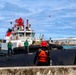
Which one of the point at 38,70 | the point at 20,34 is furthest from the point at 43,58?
the point at 20,34

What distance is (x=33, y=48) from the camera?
4512 centimetres

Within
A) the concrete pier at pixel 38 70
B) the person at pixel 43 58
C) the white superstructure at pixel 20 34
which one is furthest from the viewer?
the white superstructure at pixel 20 34

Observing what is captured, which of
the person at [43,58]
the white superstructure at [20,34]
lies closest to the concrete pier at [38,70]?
the person at [43,58]

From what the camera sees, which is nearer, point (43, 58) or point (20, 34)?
point (43, 58)

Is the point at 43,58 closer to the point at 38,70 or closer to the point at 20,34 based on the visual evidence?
the point at 38,70

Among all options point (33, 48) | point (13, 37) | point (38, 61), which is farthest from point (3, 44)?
point (38, 61)

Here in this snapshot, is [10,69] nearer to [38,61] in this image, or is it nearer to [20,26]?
[38,61]

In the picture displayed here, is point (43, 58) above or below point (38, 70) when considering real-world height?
above

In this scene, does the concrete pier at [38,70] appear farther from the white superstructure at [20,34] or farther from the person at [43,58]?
the white superstructure at [20,34]

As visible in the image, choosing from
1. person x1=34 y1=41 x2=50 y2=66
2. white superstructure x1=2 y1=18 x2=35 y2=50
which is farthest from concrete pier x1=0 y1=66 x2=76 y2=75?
white superstructure x1=2 y1=18 x2=35 y2=50

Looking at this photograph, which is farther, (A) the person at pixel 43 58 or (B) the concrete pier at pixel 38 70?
(A) the person at pixel 43 58

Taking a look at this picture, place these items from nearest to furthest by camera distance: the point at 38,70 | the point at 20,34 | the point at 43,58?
1. the point at 38,70
2. the point at 43,58
3. the point at 20,34

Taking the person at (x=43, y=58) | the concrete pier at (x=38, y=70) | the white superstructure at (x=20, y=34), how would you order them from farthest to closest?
the white superstructure at (x=20, y=34) < the person at (x=43, y=58) < the concrete pier at (x=38, y=70)

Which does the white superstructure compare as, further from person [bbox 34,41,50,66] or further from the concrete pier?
the concrete pier
